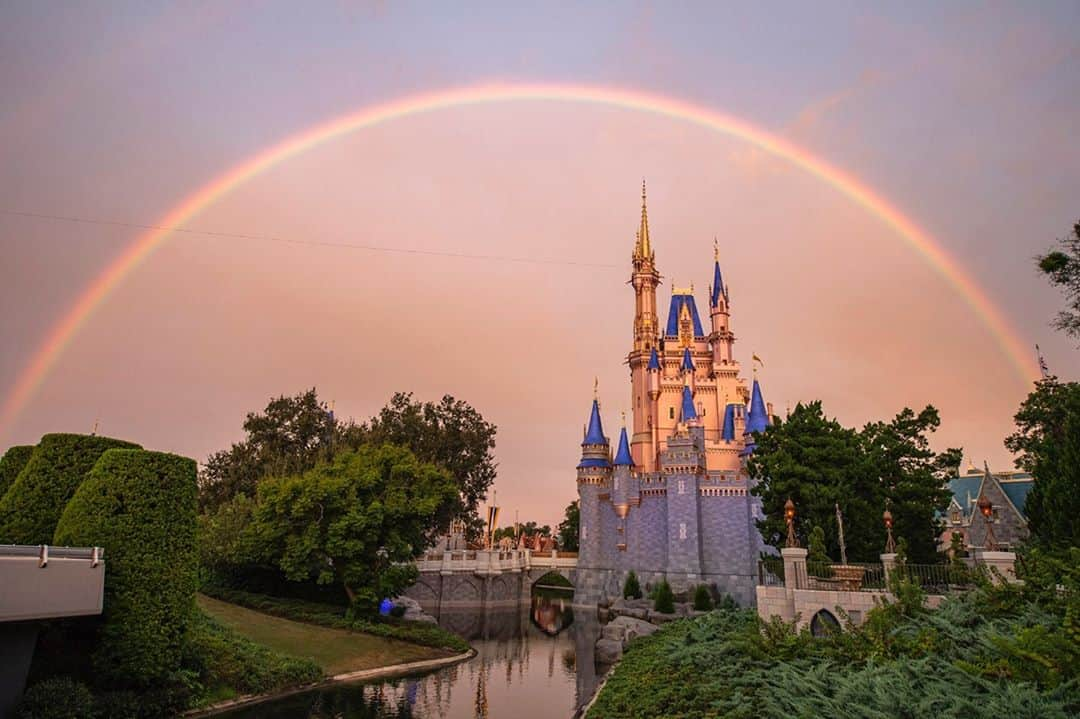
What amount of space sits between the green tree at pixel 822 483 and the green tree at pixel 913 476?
1.89ft

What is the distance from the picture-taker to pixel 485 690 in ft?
95.5

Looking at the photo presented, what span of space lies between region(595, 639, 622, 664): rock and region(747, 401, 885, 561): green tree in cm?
985

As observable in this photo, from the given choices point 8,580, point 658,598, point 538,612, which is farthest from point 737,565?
point 8,580

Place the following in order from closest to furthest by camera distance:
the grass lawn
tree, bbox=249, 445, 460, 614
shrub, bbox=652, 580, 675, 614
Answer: the grass lawn, tree, bbox=249, 445, 460, 614, shrub, bbox=652, 580, 675, 614

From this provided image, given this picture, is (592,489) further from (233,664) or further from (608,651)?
(233,664)

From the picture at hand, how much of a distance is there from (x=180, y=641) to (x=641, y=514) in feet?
160

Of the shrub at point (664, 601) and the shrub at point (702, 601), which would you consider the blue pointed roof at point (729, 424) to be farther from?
the shrub at point (664, 601)

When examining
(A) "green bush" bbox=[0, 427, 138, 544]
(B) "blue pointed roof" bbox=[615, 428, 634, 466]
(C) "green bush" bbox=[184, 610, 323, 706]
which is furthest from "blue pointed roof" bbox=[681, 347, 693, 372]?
(A) "green bush" bbox=[0, 427, 138, 544]

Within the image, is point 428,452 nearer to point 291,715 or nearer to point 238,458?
point 238,458

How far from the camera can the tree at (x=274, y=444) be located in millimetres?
56875

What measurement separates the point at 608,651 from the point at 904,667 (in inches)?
966

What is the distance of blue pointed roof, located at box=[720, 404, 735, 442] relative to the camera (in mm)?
68312

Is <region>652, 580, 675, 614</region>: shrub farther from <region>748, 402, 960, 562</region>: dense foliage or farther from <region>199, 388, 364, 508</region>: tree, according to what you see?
<region>199, 388, 364, 508</region>: tree

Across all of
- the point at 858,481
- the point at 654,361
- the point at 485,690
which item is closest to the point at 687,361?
the point at 654,361
